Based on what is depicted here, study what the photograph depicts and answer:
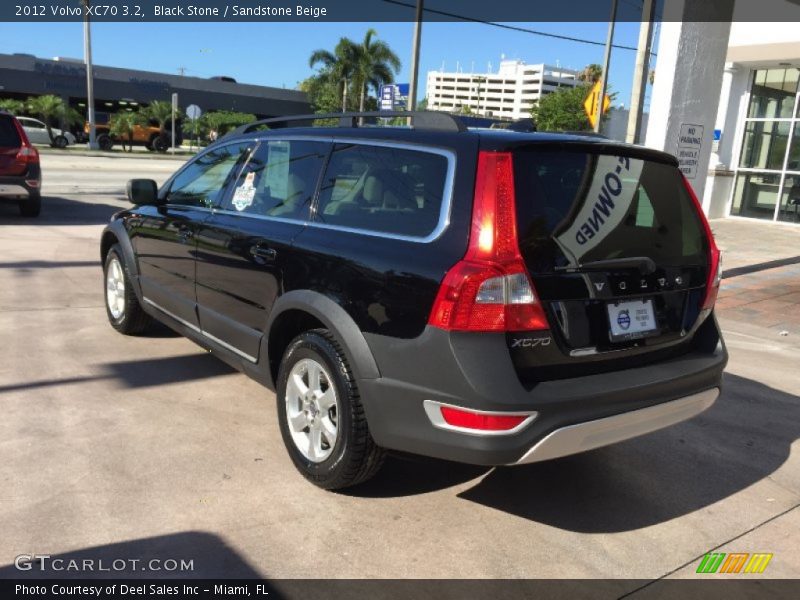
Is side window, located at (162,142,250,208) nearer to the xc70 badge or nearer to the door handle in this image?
the door handle

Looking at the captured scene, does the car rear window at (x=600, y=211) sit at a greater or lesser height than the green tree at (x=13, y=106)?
lesser

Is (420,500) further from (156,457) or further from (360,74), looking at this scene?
(360,74)

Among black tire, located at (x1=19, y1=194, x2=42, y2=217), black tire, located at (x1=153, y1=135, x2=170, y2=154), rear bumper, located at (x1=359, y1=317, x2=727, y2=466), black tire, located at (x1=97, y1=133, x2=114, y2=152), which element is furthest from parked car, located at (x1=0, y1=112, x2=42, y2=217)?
black tire, located at (x1=153, y1=135, x2=170, y2=154)

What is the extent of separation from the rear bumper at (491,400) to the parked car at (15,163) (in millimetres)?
10278

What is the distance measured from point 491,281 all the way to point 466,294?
0.35ft

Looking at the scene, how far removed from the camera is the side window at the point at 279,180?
143 inches

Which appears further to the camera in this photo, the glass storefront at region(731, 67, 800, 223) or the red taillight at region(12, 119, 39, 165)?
the glass storefront at region(731, 67, 800, 223)

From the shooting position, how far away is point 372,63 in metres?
47.2

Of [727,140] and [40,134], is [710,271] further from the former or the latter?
[40,134]

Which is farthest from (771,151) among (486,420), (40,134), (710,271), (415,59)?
(40,134)

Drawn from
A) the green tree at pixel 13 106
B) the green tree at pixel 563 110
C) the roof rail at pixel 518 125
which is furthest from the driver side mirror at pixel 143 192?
the green tree at pixel 563 110

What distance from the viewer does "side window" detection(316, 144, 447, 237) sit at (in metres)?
2.97

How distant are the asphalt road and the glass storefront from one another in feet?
43.5

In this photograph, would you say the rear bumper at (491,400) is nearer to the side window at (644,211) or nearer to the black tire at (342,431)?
the black tire at (342,431)
